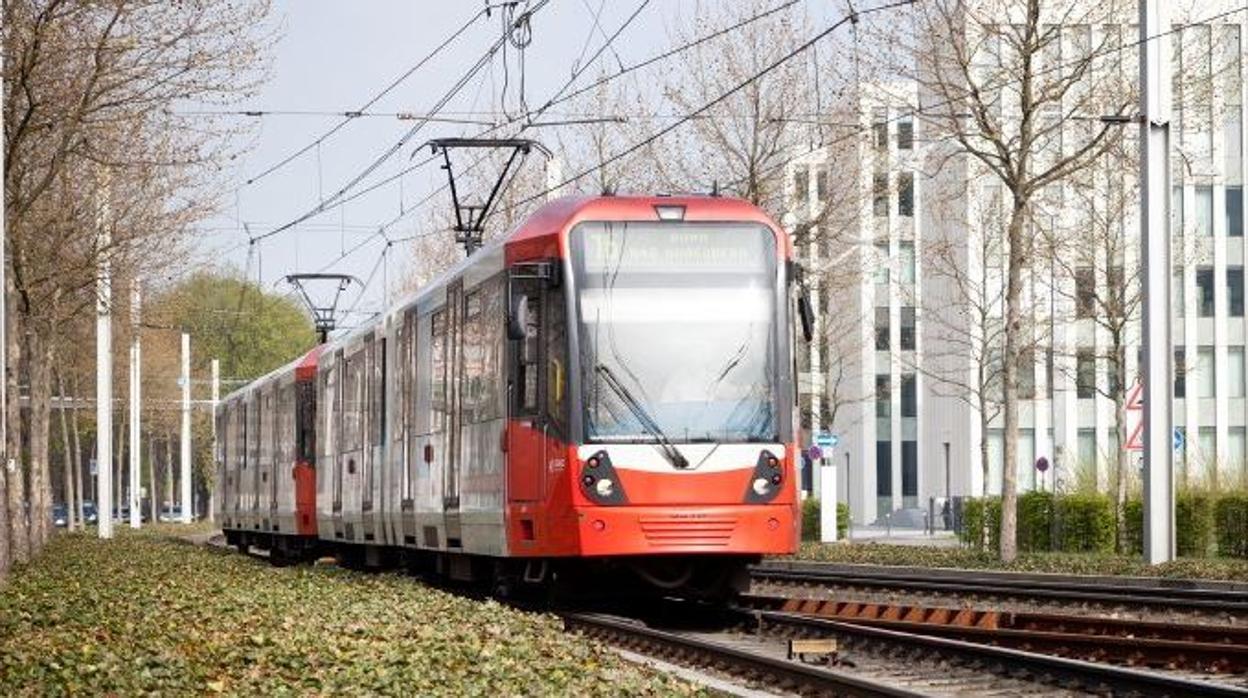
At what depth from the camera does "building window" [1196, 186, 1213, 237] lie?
7800cm

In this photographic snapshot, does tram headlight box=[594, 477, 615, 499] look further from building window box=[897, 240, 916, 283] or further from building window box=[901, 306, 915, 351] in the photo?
building window box=[901, 306, 915, 351]

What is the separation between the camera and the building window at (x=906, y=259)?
90062 mm

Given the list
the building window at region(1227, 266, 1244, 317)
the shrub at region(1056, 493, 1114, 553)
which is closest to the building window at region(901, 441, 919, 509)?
the building window at region(1227, 266, 1244, 317)

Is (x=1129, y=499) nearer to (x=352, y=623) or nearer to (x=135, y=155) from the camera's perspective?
(x=135, y=155)

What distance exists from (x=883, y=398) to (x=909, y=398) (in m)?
1.69

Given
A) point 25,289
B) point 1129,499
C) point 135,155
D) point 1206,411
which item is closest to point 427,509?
point 25,289

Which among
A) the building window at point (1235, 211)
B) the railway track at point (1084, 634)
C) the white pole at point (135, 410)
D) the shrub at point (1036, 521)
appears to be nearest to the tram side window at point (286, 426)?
the white pole at point (135, 410)

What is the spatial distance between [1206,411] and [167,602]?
62.0m

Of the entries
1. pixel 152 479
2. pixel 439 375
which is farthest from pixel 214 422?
pixel 152 479

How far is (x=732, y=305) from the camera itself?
20391mm

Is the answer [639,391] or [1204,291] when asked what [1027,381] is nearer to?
[1204,291]

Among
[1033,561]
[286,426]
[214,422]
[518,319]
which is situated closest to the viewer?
[518,319]

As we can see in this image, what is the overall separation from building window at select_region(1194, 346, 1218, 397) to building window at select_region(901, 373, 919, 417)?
1466 cm

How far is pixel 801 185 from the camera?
4769cm
